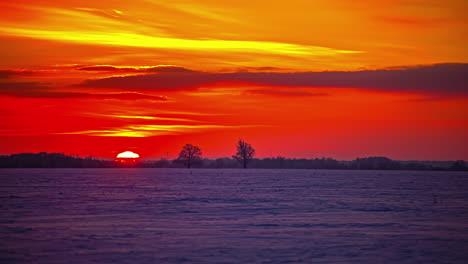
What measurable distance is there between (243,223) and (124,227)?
7047 millimetres

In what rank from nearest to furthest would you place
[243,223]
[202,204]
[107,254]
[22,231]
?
[107,254] < [22,231] < [243,223] < [202,204]

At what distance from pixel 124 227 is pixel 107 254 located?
8377 mm

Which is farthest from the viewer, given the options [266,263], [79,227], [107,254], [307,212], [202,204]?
[202,204]

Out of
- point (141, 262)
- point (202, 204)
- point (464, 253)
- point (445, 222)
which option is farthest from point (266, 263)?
point (202, 204)

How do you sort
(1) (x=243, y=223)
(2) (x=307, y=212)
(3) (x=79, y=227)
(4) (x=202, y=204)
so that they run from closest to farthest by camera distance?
(3) (x=79, y=227), (1) (x=243, y=223), (2) (x=307, y=212), (4) (x=202, y=204)

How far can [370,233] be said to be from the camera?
31.0m

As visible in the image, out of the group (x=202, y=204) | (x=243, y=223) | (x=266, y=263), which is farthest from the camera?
(x=202, y=204)

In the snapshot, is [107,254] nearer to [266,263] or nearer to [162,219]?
[266,263]

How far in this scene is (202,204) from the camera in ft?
159

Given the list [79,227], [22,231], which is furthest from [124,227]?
[22,231]

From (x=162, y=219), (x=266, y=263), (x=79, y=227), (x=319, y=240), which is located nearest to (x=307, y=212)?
(x=162, y=219)

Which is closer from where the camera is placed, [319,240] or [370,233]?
[319,240]

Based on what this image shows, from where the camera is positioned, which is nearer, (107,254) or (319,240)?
(107,254)

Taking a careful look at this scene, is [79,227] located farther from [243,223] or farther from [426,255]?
[426,255]
